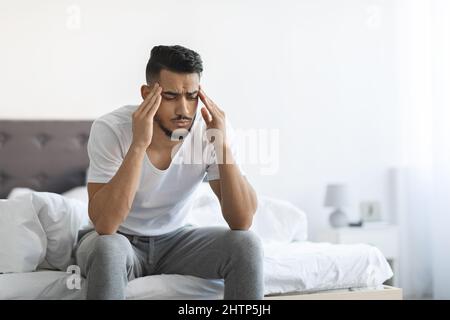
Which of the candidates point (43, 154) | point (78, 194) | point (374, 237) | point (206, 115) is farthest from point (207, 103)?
point (374, 237)

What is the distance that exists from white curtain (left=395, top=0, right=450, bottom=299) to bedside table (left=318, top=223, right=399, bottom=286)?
0.20 metres

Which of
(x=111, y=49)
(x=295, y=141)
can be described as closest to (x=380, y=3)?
(x=295, y=141)

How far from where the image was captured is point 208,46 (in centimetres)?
334

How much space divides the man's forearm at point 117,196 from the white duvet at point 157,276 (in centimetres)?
19

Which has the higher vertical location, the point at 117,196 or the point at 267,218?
the point at 117,196

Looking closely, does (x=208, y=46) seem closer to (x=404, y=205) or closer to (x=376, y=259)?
(x=404, y=205)

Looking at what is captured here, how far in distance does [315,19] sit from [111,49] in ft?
4.11

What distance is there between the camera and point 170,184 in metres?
1.77

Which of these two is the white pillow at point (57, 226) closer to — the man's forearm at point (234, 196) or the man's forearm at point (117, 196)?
the man's forearm at point (117, 196)

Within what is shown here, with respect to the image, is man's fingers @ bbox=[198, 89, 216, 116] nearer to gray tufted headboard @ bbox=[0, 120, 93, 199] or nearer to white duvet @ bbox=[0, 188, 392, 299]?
white duvet @ bbox=[0, 188, 392, 299]

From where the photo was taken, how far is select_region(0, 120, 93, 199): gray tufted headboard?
9.87ft

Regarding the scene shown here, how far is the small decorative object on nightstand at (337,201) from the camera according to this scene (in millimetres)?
3318

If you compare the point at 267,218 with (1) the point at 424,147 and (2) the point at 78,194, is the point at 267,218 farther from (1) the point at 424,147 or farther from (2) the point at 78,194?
(1) the point at 424,147

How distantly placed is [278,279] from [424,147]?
203 cm
